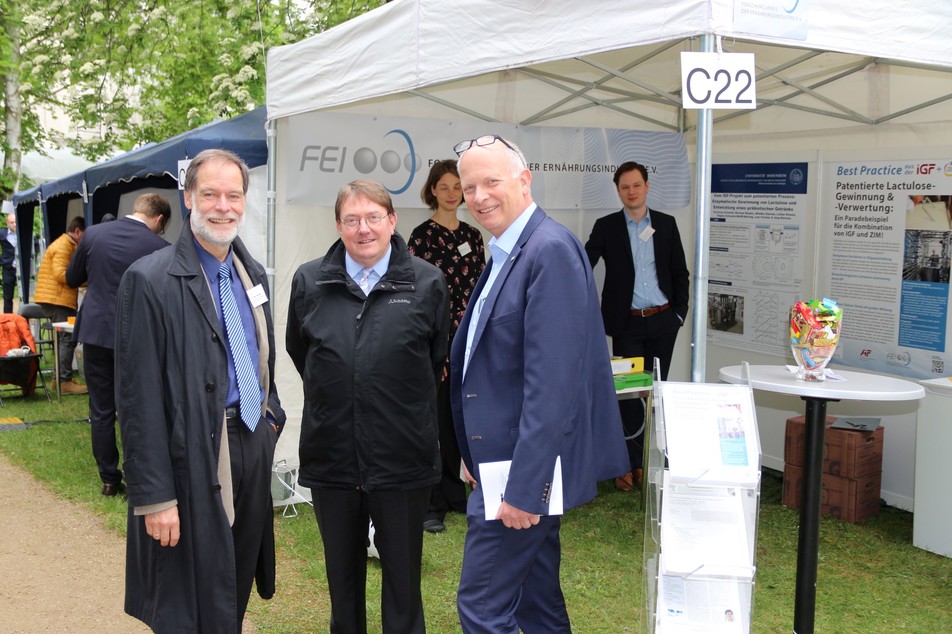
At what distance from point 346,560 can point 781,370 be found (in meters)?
1.74

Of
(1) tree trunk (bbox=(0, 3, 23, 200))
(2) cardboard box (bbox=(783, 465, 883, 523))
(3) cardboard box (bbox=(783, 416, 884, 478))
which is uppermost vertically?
(1) tree trunk (bbox=(0, 3, 23, 200))

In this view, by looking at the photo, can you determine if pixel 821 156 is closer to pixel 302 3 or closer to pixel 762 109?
pixel 762 109

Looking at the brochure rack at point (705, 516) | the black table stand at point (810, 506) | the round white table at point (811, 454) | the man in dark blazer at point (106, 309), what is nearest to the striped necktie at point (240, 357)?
the brochure rack at point (705, 516)

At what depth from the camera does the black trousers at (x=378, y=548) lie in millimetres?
2779

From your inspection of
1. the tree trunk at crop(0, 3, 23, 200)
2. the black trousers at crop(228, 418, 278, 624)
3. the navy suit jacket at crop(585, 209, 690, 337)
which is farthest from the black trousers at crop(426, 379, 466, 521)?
the tree trunk at crop(0, 3, 23, 200)

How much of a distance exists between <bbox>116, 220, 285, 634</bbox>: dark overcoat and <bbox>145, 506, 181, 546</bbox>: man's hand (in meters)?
0.04

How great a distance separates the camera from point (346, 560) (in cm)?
285

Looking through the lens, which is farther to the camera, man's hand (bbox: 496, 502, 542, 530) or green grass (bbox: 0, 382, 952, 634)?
green grass (bbox: 0, 382, 952, 634)

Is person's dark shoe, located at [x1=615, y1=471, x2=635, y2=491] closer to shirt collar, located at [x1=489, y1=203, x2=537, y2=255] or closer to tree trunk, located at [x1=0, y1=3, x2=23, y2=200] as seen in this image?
shirt collar, located at [x1=489, y1=203, x2=537, y2=255]

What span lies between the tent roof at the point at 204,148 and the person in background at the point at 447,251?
964 mm

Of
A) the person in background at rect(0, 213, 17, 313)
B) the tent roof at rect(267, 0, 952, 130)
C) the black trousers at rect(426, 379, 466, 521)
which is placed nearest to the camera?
the tent roof at rect(267, 0, 952, 130)

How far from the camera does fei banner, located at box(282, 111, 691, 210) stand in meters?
4.63

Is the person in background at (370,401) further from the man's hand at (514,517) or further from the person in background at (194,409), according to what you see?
the man's hand at (514,517)

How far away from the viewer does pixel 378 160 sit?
4.92 metres
